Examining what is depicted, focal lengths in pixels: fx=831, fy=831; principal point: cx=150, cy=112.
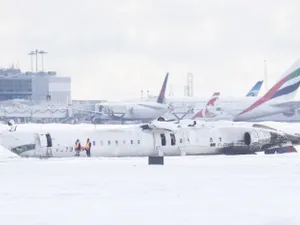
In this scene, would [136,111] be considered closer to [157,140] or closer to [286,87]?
[286,87]

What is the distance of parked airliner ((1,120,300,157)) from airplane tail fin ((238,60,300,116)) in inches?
1008

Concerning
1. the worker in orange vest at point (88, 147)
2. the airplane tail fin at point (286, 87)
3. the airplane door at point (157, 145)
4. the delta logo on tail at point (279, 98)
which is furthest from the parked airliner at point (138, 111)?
the worker in orange vest at point (88, 147)

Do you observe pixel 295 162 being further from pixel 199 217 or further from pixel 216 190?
pixel 199 217

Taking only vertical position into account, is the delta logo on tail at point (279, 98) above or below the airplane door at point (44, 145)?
above

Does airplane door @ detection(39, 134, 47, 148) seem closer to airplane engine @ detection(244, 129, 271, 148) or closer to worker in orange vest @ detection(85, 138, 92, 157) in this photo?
worker in orange vest @ detection(85, 138, 92, 157)

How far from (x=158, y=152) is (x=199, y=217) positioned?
2557 cm

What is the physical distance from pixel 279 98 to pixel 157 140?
4310cm

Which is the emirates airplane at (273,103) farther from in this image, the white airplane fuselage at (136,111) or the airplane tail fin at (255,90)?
the airplane tail fin at (255,90)

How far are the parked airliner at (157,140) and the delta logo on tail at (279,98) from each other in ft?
84.0

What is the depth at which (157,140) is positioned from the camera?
162ft

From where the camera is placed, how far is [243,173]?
36469 millimetres

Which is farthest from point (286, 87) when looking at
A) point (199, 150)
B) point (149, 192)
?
point (149, 192)

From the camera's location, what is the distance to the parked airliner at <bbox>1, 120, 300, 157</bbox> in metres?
47.1

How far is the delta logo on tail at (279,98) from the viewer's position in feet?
262
